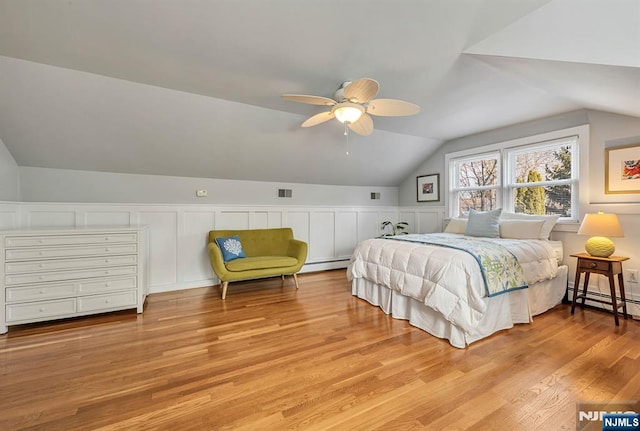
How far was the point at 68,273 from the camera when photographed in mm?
2820

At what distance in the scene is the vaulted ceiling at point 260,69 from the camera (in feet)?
6.09

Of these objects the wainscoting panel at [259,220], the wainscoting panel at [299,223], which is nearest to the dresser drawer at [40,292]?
the wainscoting panel at [259,220]

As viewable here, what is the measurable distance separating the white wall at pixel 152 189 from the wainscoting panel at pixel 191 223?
0.44 ft

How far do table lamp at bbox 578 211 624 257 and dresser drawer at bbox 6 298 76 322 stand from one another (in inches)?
214

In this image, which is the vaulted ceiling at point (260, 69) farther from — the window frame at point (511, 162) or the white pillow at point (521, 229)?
the white pillow at point (521, 229)

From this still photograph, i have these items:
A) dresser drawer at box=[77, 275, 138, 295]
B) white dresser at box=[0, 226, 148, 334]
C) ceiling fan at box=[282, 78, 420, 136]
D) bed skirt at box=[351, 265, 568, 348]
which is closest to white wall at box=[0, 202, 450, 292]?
white dresser at box=[0, 226, 148, 334]

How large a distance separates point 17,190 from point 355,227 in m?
4.98

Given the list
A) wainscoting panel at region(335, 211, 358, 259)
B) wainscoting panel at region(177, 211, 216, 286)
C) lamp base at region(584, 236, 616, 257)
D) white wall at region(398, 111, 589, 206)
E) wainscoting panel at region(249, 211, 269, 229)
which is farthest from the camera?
wainscoting panel at region(335, 211, 358, 259)

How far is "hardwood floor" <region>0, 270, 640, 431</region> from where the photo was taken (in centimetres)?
154

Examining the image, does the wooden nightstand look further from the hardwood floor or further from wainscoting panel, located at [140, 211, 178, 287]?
wainscoting panel, located at [140, 211, 178, 287]

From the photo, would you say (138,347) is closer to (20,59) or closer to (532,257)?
(20,59)

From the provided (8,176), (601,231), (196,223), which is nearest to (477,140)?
(601,231)

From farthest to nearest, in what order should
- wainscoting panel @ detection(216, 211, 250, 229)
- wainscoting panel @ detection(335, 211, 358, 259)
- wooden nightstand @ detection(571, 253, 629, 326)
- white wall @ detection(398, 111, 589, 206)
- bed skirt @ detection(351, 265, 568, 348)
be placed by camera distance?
wainscoting panel @ detection(335, 211, 358, 259)
wainscoting panel @ detection(216, 211, 250, 229)
white wall @ detection(398, 111, 589, 206)
wooden nightstand @ detection(571, 253, 629, 326)
bed skirt @ detection(351, 265, 568, 348)

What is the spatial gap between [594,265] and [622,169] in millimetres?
1127
